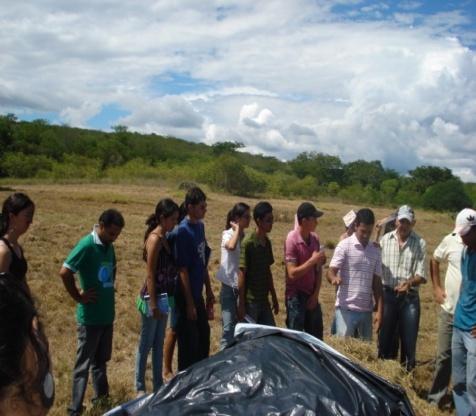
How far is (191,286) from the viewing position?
14.8 ft

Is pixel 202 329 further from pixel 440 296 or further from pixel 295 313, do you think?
pixel 440 296

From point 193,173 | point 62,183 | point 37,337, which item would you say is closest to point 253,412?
point 37,337

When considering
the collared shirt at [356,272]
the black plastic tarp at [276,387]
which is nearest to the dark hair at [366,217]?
the collared shirt at [356,272]

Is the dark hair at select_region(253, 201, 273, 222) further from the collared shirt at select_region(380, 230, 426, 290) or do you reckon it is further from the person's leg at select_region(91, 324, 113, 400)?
the person's leg at select_region(91, 324, 113, 400)

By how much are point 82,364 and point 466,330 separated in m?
2.74

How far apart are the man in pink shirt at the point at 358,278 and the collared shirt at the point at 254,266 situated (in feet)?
1.94

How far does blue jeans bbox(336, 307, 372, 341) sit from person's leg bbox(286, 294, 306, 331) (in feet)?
1.04

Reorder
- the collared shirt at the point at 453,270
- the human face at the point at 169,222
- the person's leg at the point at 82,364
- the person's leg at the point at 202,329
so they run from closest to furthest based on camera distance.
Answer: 1. the person's leg at the point at 82,364
2. the human face at the point at 169,222
3. the collared shirt at the point at 453,270
4. the person's leg at the point at 202,329

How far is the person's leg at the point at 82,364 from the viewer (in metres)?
3.88

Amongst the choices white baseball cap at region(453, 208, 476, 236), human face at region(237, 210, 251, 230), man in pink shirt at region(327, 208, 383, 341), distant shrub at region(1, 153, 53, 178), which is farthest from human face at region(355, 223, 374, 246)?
distant shrub at region(1, 153, 53, 178)

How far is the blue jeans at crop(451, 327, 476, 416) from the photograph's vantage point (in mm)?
3820

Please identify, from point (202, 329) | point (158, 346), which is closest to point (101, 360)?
point (158, 346)

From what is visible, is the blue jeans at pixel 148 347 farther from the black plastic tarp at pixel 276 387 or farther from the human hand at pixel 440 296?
the human hand at pixel 440 296

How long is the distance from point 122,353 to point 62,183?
32.6 m
